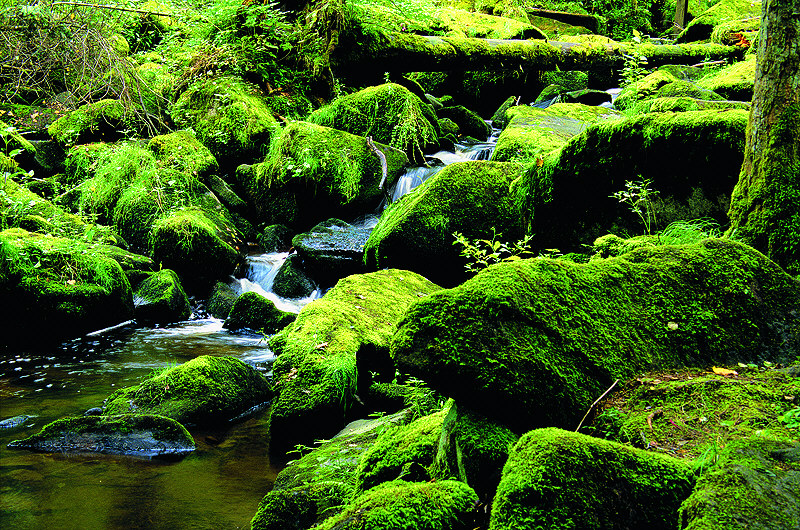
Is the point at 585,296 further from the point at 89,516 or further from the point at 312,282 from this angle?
the point at 312,282

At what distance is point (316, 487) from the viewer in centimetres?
366

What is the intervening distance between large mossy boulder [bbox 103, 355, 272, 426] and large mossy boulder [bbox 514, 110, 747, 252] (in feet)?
11.2

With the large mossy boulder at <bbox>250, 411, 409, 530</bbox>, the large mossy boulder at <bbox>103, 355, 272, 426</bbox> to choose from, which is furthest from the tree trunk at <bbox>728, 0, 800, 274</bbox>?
the large mossy boulder at <bbox>103, 355, 272, 426</bbox>

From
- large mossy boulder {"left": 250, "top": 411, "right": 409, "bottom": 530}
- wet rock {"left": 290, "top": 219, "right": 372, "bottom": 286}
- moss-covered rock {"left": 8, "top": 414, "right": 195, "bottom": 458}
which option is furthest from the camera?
wet rock {"left": 290, "top": 219, "right": 372, "bottom": 286}

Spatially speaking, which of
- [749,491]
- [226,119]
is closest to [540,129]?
[226,119]

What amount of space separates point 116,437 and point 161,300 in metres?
3.94

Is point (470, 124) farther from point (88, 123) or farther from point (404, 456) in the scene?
point (404, 456)

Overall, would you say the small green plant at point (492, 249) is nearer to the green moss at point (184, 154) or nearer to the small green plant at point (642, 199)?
the small green plant at point (642, 199)

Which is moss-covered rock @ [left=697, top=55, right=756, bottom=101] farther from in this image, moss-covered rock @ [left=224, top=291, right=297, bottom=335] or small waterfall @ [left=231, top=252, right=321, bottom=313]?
moss-covered rock @ [left=224, top=291, right=297, bottom=335]

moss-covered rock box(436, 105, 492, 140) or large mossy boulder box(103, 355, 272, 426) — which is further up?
moss-covered rock box(436, 105, 492, 140)

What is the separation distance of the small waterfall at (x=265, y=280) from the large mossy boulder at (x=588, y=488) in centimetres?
740

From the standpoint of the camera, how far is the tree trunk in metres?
4.03

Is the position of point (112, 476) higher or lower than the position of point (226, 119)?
lower

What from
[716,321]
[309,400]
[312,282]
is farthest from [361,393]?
[312,282]
